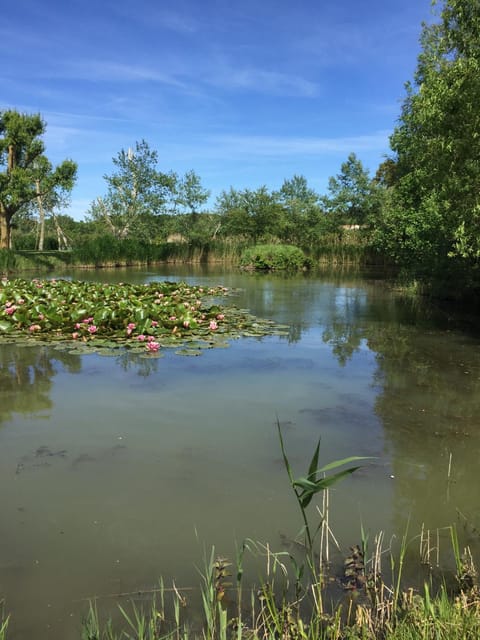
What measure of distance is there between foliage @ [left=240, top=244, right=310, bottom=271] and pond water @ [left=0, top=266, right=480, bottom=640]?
79.3 ft

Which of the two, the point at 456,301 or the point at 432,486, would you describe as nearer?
the point at 432,486

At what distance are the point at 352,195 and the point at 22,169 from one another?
25.8m

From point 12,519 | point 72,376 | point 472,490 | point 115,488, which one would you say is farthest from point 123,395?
point 472,490

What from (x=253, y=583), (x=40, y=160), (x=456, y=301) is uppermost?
(x=40, y=160)

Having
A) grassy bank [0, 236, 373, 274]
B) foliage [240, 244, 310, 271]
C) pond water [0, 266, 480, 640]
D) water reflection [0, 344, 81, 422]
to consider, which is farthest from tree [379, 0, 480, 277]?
foliage [240, 244, 310, 271]

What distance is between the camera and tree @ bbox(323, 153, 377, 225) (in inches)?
1586

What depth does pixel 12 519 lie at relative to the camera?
116 inches

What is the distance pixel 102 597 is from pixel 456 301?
13.9 m

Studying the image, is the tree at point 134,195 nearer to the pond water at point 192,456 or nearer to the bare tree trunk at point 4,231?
the bare tree trunk at point 4,231

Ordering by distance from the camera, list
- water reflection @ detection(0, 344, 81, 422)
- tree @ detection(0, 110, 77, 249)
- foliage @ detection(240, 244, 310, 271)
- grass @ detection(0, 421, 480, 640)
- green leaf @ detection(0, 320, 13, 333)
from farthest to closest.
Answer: foliage @ detection(240, 244, 310, 271), tree @ detection(0, 110, 77, 249), green leaf @ detection(0, 320, 13, 333), water reflection @ detection(0, 344, 81, 422), grass @ detection(0, 421, 480, 640)

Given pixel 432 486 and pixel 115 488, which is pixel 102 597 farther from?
pixel 432 486

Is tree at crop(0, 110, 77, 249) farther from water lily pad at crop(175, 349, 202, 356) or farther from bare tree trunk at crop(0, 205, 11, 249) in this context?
water lily pad at crop(175, 349, 202, 356)

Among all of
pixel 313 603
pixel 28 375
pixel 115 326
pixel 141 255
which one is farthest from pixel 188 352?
pixel 141 255

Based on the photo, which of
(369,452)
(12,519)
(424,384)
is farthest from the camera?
(424,384)
